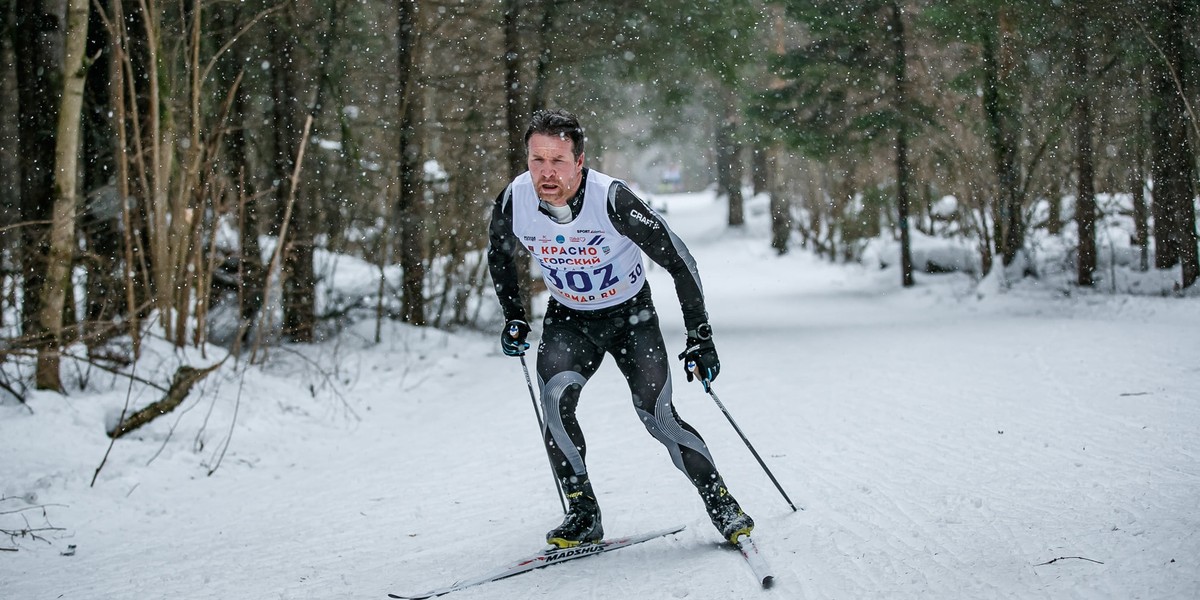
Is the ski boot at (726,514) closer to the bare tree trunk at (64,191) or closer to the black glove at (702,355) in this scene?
the black glove at (702,355)

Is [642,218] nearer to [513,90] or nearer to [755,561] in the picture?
[755,561]

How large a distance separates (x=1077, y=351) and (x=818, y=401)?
131 inches

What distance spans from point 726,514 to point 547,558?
2.67 feet

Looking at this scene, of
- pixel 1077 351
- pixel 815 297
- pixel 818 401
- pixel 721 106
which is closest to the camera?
pixel 818 401

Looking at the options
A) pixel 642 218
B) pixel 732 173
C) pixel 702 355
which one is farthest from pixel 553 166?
pixel 732 173

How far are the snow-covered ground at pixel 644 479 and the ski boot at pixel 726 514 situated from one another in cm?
13

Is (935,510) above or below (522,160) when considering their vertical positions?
below

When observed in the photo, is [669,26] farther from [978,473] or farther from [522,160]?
[978,473]

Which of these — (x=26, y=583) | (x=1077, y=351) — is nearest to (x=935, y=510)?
(x=26, y=583)

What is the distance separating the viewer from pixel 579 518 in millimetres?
4301

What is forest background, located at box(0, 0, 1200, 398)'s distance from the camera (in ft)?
28.9

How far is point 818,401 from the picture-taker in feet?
26.5

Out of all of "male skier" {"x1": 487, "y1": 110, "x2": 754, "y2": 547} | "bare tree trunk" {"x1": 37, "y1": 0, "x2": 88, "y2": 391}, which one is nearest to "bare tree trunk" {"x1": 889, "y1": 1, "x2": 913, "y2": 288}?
"bare tree trunk" {"x1": 37, "y1": 0, "x2": 88, "y2": 391}

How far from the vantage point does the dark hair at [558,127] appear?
13.0 feet
